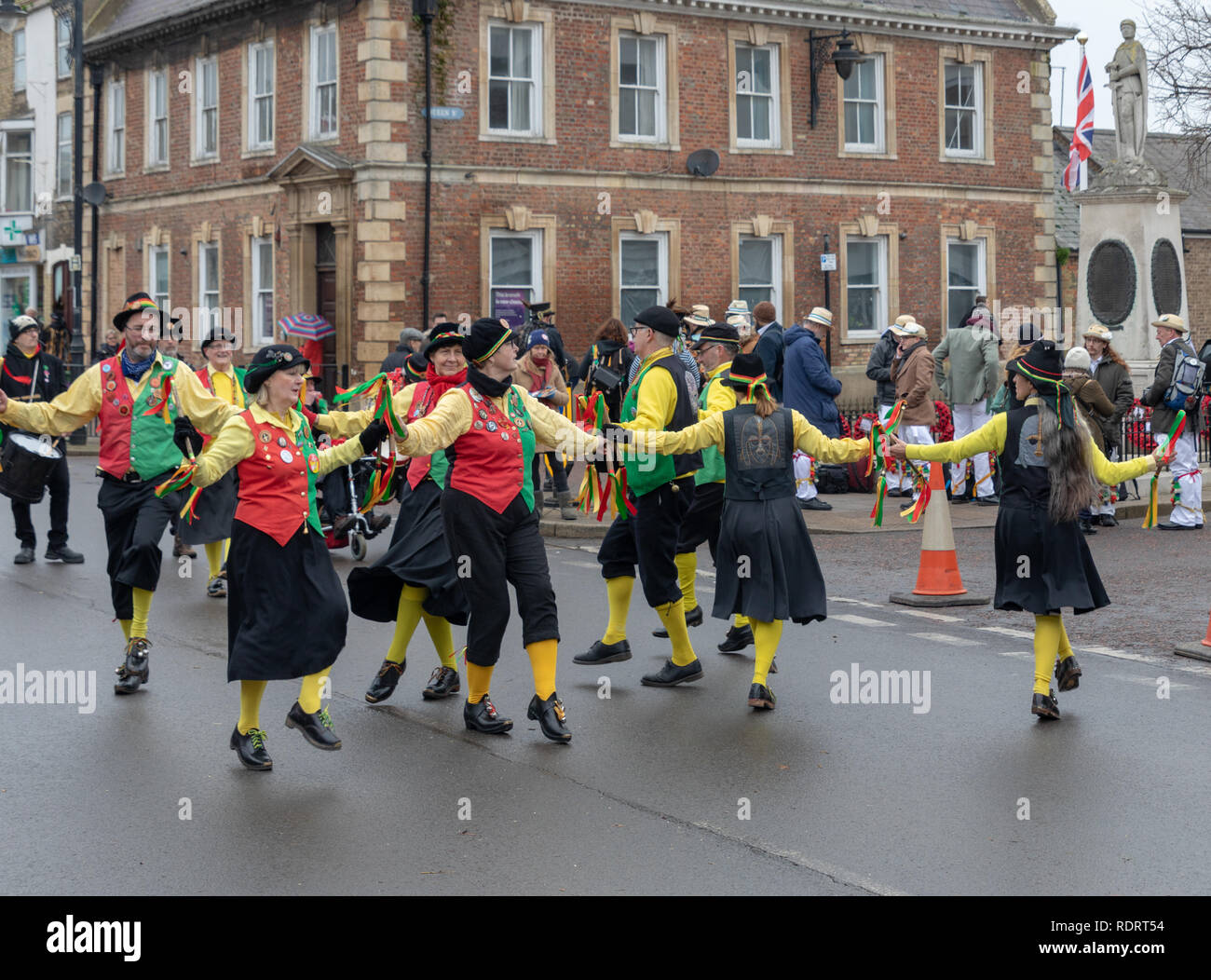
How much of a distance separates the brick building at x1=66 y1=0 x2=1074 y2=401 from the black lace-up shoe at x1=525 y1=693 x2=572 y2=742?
1918cm

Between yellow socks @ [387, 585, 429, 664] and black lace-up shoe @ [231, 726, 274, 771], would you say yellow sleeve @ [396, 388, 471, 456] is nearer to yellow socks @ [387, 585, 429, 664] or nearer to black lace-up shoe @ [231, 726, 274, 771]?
yellow socks @ [387, 585, 429, 664]

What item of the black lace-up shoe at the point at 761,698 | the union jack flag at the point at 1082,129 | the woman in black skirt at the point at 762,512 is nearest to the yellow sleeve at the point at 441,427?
the woman in black skirt at the point at 762,512

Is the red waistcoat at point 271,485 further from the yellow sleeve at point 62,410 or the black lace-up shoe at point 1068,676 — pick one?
the black lace-up shoe at point 1068,676

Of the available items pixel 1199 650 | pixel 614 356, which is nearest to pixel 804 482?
pixel 614 356

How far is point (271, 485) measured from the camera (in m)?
7.42

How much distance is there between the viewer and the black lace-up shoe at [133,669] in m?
8.89

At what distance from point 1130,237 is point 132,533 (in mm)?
15614

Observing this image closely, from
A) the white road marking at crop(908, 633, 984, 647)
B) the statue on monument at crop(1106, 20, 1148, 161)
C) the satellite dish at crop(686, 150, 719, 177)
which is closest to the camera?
the white road marking at crop(908, 633, 984, 647)

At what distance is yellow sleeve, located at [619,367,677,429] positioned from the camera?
352 inches

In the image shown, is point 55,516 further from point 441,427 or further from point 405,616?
point 441,427

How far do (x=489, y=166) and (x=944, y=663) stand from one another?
1873 centimetres

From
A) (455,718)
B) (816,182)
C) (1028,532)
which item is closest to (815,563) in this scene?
(1028,532)

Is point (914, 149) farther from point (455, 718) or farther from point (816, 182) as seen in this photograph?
point (455, 718)

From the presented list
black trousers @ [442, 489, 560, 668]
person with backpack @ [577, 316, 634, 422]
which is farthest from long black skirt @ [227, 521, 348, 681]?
person with backpack @ [577, 316, 634, 422]
